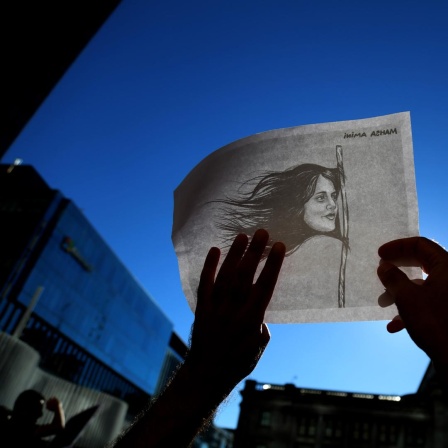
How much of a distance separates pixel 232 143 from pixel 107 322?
46.5 meters

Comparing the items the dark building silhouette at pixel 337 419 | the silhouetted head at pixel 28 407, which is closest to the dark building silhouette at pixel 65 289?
the dark building silhouette at pixel 337 419

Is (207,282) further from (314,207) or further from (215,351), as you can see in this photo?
(314,207)

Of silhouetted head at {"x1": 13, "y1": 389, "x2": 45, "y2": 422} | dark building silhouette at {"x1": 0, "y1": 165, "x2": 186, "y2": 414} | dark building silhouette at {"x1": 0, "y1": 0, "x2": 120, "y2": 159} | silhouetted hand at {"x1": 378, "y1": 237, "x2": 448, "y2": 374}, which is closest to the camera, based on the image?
silhouetted hand at {"x1": 378, "y1": 237, "x2": 448, "y2": 374}

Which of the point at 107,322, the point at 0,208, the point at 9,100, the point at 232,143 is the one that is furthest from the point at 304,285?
the point at 107,322

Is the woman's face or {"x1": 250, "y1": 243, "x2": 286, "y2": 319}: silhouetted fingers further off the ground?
the woman's face

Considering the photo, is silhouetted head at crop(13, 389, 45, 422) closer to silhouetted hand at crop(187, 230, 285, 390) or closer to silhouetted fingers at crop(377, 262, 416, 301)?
silhouetted hand at crop(187, 230, 285, 390)

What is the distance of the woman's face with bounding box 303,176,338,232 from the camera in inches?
44.1

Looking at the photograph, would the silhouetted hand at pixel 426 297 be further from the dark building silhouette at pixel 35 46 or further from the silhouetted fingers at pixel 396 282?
the dark building silhouette at pixel 35 46

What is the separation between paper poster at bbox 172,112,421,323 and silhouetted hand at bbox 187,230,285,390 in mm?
173

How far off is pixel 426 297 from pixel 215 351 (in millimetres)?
487

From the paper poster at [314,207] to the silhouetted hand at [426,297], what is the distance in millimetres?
78

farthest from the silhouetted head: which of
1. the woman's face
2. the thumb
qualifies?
the thumb

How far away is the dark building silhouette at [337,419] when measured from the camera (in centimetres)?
3291

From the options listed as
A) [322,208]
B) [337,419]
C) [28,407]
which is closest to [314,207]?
[322,208]
